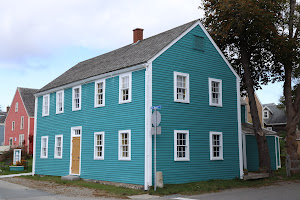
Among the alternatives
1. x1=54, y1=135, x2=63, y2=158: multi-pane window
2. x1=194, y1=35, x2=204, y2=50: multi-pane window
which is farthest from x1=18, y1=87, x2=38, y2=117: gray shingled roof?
x1=194, y1=35, x2=204, y2=50: multi-pane window

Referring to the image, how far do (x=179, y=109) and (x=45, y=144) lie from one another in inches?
476

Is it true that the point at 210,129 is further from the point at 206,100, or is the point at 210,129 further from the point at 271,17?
the point at 271,17

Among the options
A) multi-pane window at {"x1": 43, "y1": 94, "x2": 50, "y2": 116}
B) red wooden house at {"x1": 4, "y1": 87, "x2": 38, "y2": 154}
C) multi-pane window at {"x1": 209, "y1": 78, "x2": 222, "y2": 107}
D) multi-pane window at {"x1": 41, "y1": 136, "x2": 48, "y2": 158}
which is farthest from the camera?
red wooden house at {"x1": 4, "y1": 87, "x2": 38, "y2": 154}

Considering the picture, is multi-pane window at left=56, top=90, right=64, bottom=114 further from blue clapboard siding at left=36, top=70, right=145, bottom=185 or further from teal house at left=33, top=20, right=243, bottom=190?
teal house at left=33, top=20, right=243, bottom=190

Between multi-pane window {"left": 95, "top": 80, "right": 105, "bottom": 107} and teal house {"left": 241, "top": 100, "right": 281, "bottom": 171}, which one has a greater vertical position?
multi-pane window {"left": 95, "top": 80, "right": 105, "bottom": 107}

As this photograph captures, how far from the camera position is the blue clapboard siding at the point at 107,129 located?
1782cm

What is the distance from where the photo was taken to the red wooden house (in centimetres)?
4822

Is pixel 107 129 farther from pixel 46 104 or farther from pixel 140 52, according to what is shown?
pixel 46 104

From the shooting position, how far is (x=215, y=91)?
21203 mm

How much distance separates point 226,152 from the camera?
20.8 meters

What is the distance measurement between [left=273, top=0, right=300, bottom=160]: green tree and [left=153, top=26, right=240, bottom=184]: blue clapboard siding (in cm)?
500

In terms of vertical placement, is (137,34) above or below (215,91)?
above

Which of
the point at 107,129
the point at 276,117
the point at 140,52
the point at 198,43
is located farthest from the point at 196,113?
the point at 276,117

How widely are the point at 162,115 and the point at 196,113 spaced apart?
2533 mm
